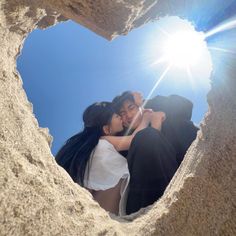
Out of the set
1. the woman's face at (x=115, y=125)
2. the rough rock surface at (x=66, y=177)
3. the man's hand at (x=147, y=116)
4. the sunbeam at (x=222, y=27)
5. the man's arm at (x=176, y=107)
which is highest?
the man's arm at (x=176, y=107)

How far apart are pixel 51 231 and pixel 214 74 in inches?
47.1

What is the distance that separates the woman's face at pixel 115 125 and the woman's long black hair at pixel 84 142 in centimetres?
5

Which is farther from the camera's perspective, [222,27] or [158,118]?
[158,118]

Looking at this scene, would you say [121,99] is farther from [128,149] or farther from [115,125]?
[128,149]

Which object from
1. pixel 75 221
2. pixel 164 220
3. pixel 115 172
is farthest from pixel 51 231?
pixel 115 172

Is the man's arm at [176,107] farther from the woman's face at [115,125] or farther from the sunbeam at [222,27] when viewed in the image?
the sunbeam at [222,27]

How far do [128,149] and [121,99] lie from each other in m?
1.04

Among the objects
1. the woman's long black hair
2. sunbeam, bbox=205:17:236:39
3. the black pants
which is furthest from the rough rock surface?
the woman's long black hair

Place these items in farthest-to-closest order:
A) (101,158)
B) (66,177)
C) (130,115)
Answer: (130,115), (101,158), (66,177)

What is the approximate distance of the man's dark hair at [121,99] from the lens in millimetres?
4500

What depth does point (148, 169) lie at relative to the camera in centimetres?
279

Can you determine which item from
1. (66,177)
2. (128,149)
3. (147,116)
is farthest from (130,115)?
(66,177)

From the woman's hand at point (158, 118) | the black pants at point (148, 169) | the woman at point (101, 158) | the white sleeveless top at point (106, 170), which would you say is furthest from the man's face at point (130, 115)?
the black pants at point (148, 169)

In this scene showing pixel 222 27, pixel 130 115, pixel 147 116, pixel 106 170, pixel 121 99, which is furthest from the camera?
pixel 121 99
